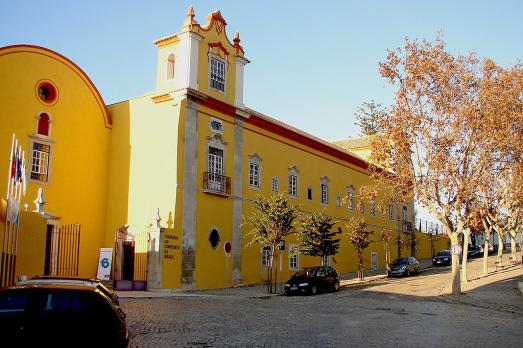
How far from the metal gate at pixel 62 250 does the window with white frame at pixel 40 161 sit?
2.38 meters

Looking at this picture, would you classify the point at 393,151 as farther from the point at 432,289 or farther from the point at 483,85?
the point at 432,289

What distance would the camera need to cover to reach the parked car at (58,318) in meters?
8.16

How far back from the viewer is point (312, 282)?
26.4 meters

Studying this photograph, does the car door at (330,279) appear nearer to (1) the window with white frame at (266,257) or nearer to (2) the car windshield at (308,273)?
(2) the car windshield at (308,273)

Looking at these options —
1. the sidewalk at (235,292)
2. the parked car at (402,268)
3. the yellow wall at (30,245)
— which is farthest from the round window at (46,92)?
the parked car at (402,268)

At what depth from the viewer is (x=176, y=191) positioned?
26422 millimetres

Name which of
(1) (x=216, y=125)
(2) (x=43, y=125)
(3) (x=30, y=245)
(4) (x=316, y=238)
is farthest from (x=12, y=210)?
(4) (x=316, y=238)

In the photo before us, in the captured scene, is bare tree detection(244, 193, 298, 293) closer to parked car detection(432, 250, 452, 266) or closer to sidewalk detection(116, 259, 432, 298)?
sidewalk detection(116, 259, 432, 298)

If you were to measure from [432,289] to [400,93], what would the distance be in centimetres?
1006

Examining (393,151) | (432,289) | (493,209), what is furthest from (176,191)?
(493,209)

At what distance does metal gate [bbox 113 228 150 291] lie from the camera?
81.9 feet

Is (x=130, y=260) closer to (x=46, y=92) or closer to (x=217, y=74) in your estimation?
(x=46, y=92)

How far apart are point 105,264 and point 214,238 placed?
18.7ft

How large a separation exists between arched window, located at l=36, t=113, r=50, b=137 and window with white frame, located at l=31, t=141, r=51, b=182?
0.57 meters
